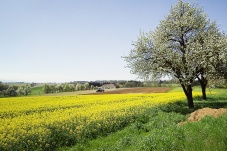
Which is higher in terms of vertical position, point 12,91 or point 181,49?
point 181,49

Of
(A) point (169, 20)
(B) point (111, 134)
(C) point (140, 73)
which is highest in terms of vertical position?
(A) point (169, 20)

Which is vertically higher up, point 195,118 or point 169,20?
point 169,20

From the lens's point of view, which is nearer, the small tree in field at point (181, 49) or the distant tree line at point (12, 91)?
the small tree in field at point (181, 49)

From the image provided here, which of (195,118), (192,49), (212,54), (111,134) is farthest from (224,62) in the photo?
(111,134)

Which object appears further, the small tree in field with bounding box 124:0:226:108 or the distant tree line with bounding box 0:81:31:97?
the distant tree line with bounding box 0:81:31:97

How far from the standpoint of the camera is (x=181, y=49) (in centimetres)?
2959

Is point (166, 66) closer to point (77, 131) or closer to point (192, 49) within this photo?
point (192, 49)

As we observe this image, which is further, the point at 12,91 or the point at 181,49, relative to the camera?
the point at 12,91

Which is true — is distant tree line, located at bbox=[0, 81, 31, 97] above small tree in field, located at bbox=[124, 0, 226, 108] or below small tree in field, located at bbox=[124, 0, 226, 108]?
below

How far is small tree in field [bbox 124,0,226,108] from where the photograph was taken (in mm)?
26797

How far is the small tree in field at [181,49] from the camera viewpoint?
1055 inches

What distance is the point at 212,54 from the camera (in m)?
26.3

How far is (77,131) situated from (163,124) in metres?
6.51

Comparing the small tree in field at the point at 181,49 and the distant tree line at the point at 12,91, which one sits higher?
the small tree in field at the point at 181,49
